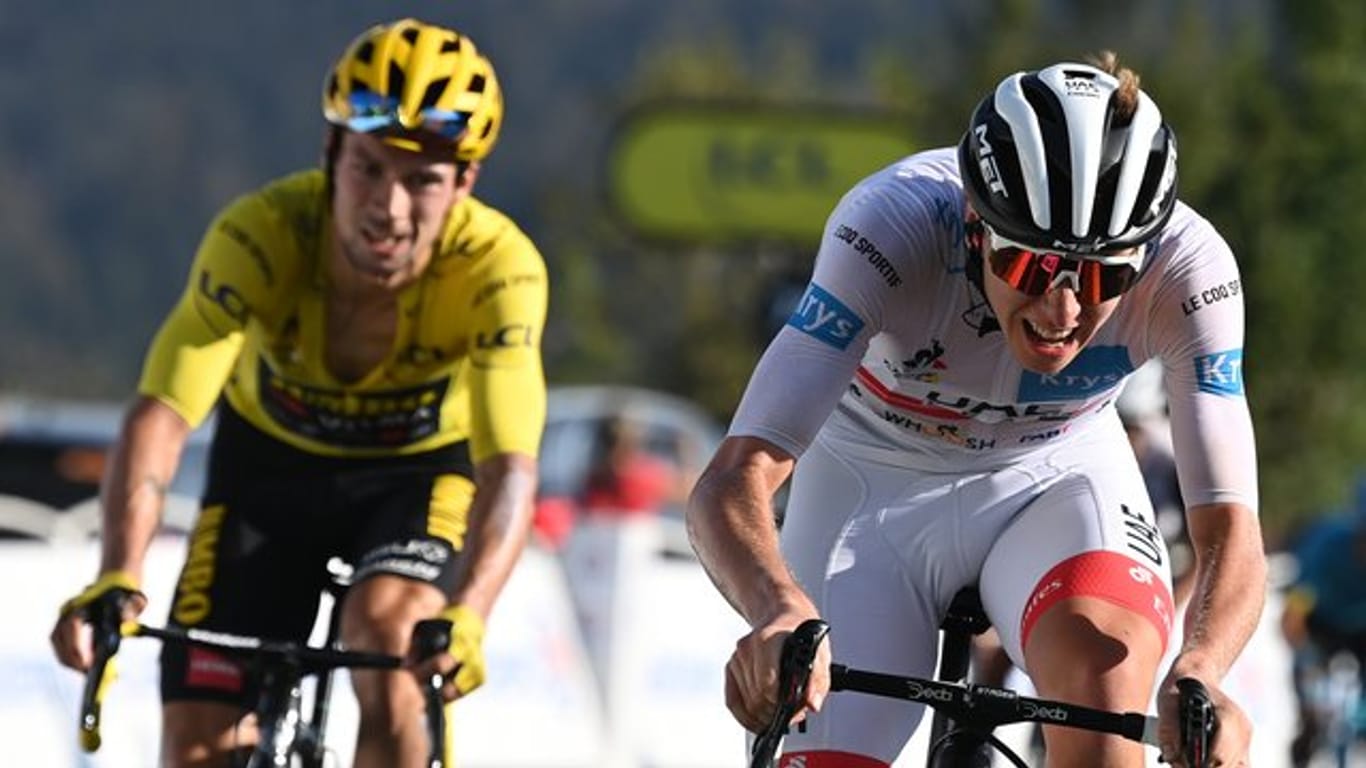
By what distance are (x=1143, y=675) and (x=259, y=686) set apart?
237 centimetres

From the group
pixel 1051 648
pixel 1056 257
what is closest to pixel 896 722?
pixel 1051 648

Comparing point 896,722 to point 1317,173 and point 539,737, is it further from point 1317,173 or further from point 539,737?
point 1317,173

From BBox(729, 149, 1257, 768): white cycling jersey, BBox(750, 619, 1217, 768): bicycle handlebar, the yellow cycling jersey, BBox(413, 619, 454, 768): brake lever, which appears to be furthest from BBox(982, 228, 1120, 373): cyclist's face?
the yellow cycling jersey

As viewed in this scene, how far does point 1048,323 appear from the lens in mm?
5426

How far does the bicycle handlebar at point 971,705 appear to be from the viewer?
4949mm

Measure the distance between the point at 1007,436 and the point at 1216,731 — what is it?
1323mm

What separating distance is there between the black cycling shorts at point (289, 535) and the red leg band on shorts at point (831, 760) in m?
1.48

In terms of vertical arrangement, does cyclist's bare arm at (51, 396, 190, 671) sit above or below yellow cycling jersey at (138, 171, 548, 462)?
below

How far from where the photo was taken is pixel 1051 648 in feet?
18.7

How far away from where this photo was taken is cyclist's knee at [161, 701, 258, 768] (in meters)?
7.12

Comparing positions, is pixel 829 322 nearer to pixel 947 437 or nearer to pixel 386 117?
pixel 947 437

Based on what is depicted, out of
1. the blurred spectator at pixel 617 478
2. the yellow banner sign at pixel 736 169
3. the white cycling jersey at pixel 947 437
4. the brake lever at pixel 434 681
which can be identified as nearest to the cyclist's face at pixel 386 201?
the brake lever at pixel 434 681

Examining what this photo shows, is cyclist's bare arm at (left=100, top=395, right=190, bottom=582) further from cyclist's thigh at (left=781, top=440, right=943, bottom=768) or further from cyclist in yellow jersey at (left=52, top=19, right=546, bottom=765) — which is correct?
cyclist's thigh at (left=781, top=440, right=943, bottom=768)

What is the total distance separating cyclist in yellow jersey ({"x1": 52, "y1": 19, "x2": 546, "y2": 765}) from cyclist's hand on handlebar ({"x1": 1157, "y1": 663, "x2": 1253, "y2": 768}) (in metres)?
2.15
